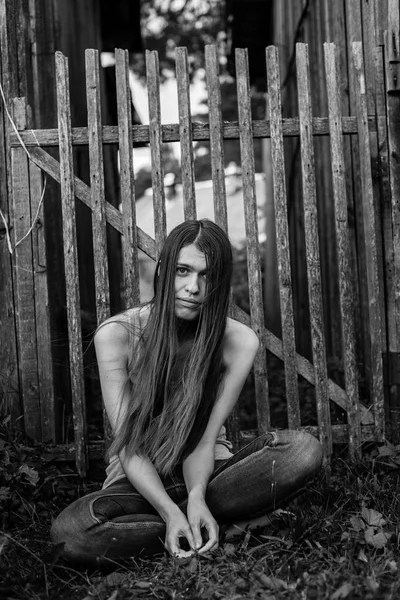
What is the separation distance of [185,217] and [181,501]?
1.50 metres

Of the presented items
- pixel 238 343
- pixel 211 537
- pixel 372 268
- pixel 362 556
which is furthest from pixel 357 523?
pixel 372 268

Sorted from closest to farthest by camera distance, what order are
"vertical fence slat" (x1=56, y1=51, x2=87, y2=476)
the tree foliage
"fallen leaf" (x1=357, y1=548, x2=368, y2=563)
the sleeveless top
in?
"fallen leaf" (x1=357, y1=548, x2=368, y2=563)
the sleeveless top
"vertical fence slat" (x1=56, y1=51, x2=87, y2=476)
the tree foliage

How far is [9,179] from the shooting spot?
13.8 feet

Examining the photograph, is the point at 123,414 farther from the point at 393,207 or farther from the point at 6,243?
the point at 393,207

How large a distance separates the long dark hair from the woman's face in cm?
2

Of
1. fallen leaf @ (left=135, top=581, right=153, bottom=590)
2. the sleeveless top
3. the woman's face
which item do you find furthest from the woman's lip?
fallen leaf @ (left=135, top=581, right=153, bottom=590)

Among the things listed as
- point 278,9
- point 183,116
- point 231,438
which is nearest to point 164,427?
point 231,438

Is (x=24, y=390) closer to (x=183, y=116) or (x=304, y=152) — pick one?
(x=183, y=116)

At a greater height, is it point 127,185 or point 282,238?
point 127,185

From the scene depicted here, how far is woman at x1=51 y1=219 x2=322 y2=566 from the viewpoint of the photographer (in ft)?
9.57

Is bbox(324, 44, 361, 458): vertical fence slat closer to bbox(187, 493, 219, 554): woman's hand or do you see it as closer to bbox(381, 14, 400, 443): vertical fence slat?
bbox(381, 14, 400, 443): vertical fence slat

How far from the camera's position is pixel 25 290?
13.2 feet

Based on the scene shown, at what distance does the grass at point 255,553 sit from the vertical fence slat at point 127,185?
981 mm

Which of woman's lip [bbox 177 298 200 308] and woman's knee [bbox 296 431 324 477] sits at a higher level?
woman's lip [bbox 177 298 200 308]
